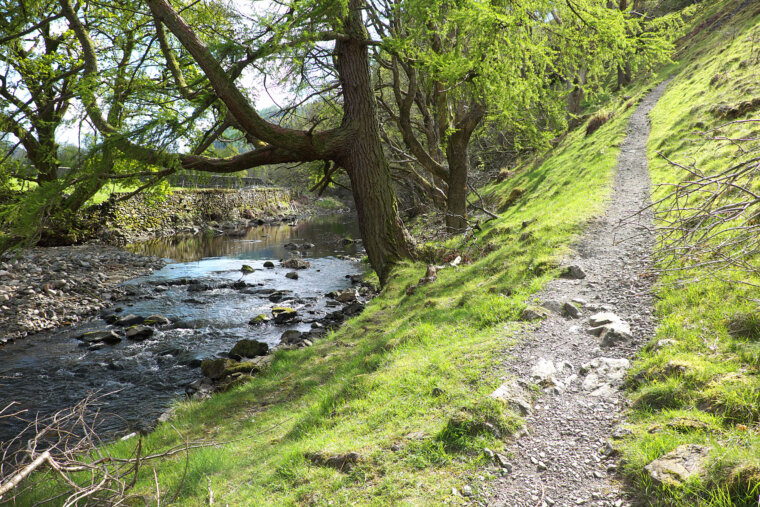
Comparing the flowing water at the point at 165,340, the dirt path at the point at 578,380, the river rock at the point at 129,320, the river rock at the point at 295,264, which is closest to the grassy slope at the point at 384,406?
the dirt path at the point at 578,380

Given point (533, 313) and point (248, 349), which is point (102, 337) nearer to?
point (248, 349)

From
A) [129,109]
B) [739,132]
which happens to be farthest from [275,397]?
[739,132]

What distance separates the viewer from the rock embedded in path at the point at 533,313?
553 centimetres

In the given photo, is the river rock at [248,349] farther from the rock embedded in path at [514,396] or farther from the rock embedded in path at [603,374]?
the rock embedded in path at [603,374]

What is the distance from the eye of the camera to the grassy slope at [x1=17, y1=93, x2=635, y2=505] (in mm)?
3537

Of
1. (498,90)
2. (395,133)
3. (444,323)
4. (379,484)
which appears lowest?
(379,484)

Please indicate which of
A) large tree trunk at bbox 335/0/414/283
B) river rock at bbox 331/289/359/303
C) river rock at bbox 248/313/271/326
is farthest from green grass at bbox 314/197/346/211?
large tree trunk at bbox 335/0/414/283

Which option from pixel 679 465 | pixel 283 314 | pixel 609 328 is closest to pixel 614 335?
pixel 609 328

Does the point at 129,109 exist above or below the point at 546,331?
above

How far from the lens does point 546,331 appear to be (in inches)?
204

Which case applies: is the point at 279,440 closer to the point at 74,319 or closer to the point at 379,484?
the point at 379,484

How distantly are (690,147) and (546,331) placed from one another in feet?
32.0

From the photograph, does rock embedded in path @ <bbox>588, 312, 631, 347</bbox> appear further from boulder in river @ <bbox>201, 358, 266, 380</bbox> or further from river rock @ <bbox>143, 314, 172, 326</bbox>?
river rock @ <bbox>143, 314, 172, 326</bbox>

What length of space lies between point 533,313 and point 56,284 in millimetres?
15382
